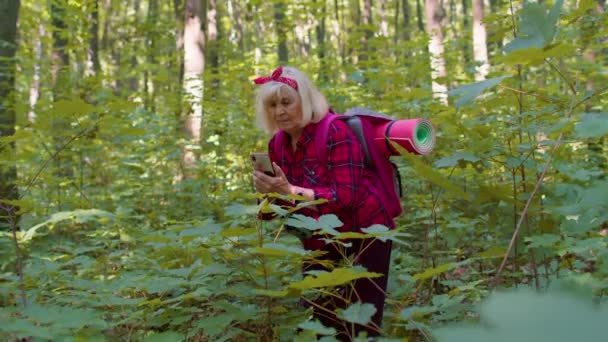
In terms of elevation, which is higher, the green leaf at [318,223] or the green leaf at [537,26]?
the green leaf at [537,26]

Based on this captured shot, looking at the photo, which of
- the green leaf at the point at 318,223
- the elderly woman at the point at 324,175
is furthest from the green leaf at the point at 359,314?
the elderly woman at the point at 324,175

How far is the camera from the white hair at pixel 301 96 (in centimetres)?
251

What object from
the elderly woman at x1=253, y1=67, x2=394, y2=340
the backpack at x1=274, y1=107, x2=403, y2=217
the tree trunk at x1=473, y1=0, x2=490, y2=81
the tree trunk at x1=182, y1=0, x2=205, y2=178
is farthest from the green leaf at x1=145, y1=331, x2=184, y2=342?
the tree trunk at x1=473, y1=0, x2=490, y2=81

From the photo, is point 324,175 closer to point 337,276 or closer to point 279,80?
point 279,80

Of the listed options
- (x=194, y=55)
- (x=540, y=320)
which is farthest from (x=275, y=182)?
(x=194, y=55)

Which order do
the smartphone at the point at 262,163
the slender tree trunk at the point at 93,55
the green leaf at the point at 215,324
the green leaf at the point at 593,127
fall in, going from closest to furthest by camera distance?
the green leaf at the point at 593,127, the green leaf at the point at 215,324, the smartphone at the point at 262,163, the slender tree trunk at the point at 93,55

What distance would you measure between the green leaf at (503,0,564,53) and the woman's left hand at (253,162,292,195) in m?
0.96

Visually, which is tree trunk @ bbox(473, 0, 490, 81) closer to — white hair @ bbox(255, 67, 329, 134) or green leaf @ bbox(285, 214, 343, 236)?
white hair @ bbox(255, 67, 329, 134)

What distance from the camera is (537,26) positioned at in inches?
63.3

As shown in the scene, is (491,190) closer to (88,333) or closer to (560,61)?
(560,61)

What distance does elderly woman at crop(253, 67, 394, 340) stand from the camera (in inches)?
90.7

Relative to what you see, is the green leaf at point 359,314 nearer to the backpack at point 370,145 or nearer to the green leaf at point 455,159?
the green leaf at point 455,159

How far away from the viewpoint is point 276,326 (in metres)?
2.31

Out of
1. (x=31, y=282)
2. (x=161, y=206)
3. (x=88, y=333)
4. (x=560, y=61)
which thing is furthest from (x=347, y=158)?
(x=161, y=206)
